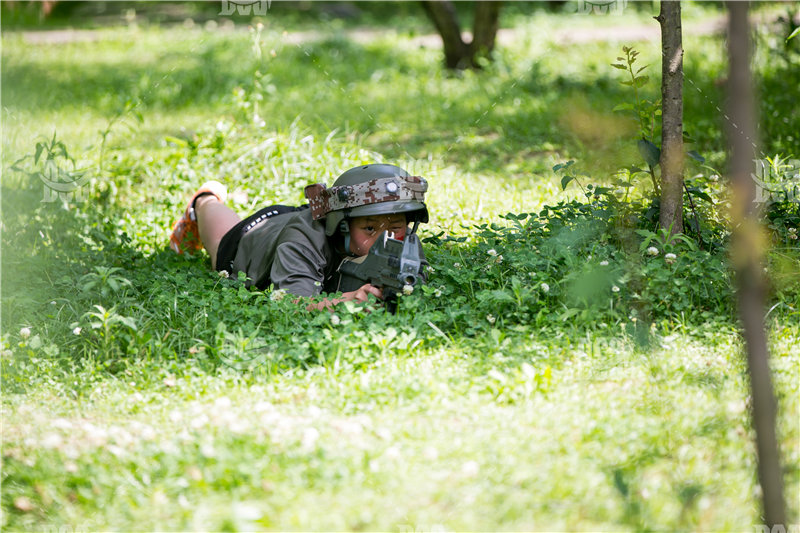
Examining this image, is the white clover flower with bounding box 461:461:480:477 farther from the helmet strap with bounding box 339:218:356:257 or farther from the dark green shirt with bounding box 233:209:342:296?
the helmet strap with bounding box 339:218:356:257

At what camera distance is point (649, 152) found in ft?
13.2

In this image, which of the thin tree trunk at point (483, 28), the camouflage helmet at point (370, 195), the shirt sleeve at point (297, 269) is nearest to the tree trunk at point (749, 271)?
the camouflage helmet at point (370, 195)

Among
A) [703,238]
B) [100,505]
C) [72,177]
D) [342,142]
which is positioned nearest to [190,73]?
[342,142]

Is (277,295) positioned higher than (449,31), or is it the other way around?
(449,31)

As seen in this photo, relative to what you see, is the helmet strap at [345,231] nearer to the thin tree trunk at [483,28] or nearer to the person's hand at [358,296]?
the person's hand at [358,296]

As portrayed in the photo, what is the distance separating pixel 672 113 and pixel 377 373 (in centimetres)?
187

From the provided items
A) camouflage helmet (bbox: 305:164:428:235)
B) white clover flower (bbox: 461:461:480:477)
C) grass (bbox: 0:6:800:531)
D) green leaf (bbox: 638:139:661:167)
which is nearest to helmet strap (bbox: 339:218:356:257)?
camouflage helmet (bbox: 305:164:428:235)

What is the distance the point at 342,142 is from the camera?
22.0ft

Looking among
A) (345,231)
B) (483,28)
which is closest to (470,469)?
(345,231)

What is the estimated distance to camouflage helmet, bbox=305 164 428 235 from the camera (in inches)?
157

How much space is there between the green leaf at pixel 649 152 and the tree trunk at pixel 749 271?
6.77 feet

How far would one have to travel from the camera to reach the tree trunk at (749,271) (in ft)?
6.13

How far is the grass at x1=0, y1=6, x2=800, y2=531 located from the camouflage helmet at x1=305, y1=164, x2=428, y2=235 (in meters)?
0.35

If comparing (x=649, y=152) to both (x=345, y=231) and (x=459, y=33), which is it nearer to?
(x=345, y=231)
